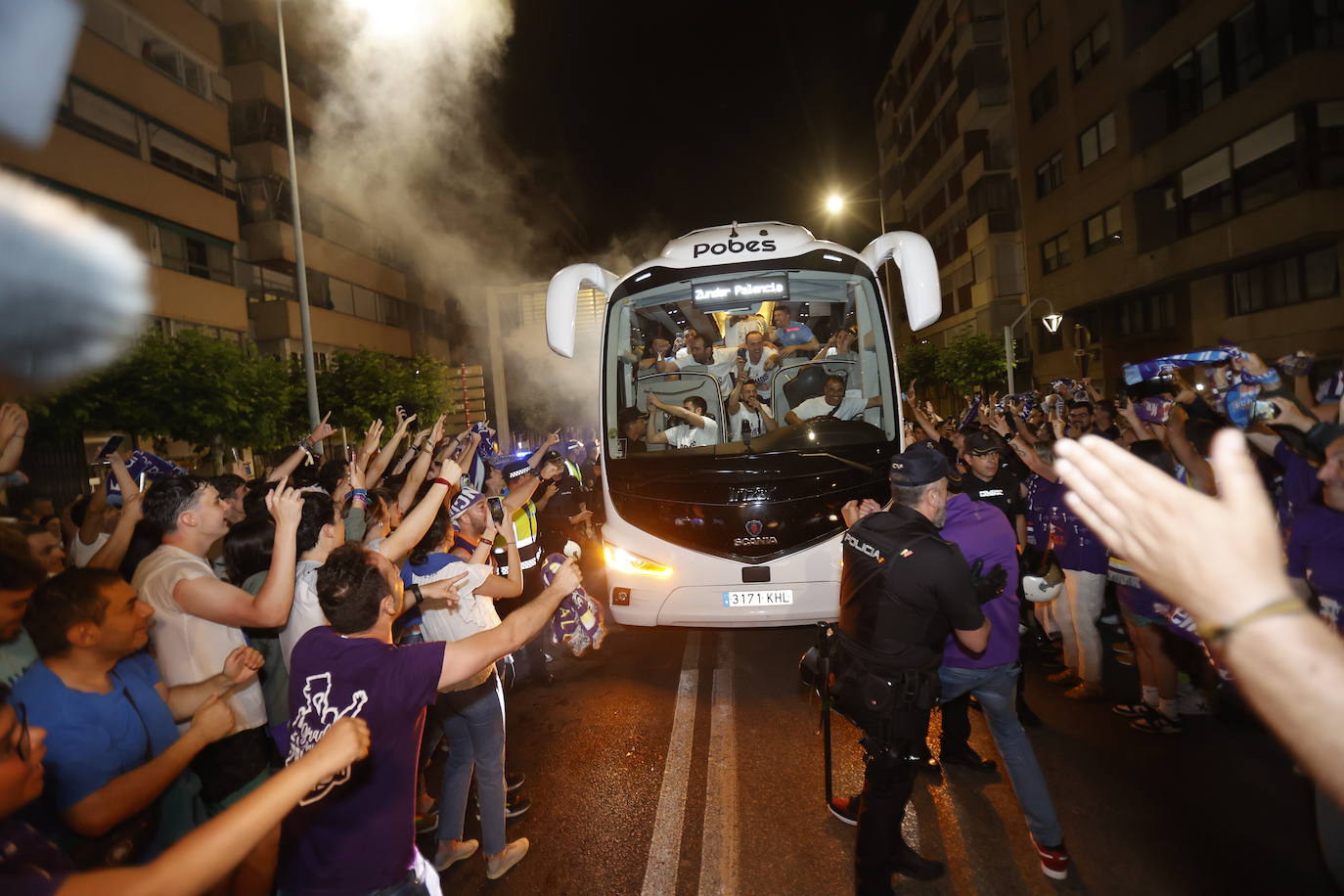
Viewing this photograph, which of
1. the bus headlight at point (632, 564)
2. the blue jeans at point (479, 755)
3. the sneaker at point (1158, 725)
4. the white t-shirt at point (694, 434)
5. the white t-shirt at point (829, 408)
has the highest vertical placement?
the white t-shirt at point (829, 408)

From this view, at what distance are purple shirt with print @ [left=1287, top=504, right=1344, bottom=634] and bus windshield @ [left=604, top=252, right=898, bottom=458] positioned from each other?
2.71 metres

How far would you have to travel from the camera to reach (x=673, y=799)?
3.68m

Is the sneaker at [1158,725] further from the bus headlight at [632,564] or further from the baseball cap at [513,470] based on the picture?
the baseball cap at [513,470]

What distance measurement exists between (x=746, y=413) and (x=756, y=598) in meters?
1.50

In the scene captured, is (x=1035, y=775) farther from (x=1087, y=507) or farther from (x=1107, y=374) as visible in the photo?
(x=1107, y=374)

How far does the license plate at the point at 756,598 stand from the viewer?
5020 millimetres

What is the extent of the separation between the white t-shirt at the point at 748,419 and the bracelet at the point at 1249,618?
4.64m

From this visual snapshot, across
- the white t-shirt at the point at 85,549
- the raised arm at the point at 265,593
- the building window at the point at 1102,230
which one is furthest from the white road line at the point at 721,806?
the building window at the point at 1102,230

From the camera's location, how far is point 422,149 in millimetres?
21062

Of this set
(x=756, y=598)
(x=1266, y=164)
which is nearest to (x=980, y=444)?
(x=756, y=598)

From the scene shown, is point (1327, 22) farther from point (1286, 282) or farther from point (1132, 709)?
point (1132, 709)

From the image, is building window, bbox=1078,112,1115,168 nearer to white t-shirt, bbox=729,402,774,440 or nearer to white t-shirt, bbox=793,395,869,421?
white t-shirt, bbox=793,395,869,421

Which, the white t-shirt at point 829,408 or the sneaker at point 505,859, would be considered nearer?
the sneaker at point 505,859

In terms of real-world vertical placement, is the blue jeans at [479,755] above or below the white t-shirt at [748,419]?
below
